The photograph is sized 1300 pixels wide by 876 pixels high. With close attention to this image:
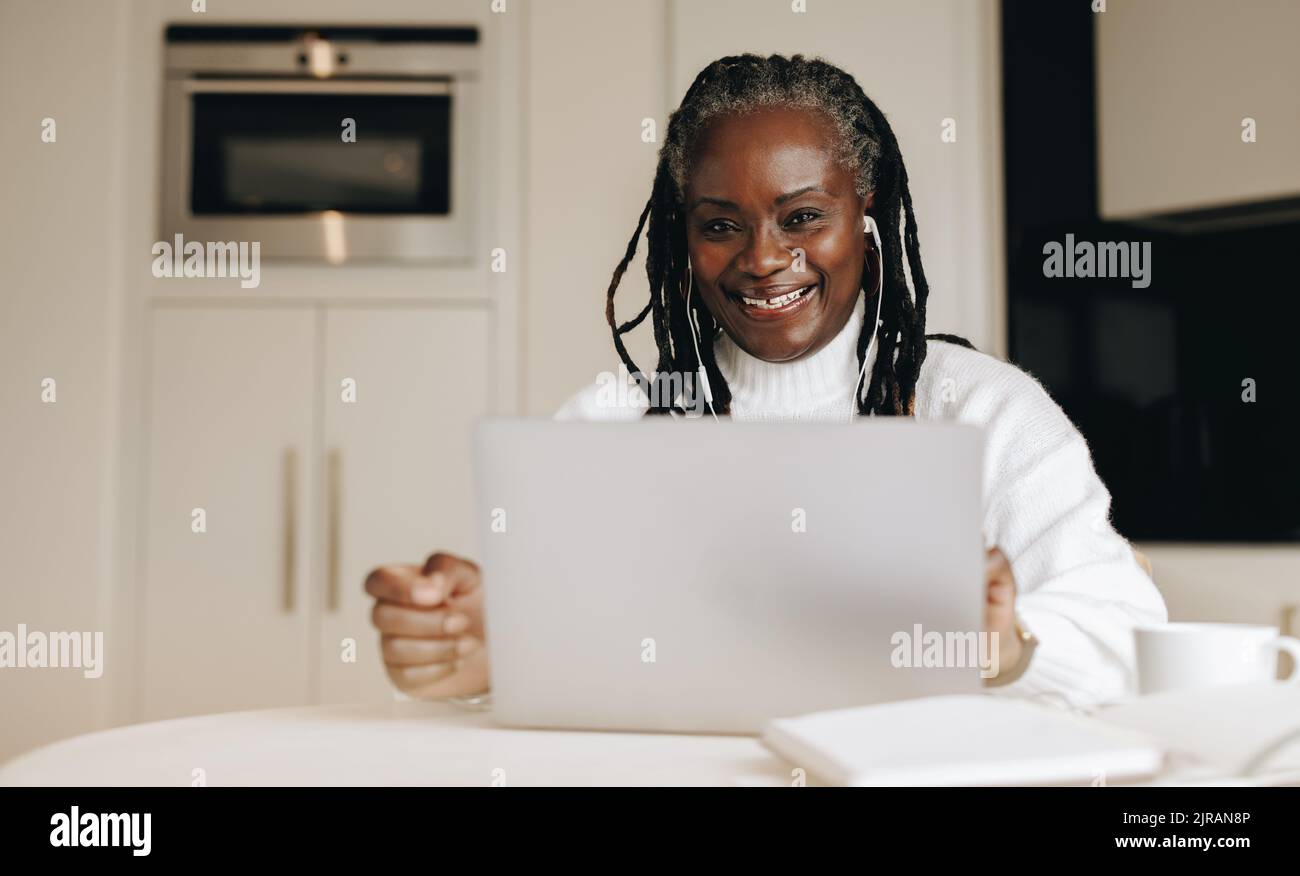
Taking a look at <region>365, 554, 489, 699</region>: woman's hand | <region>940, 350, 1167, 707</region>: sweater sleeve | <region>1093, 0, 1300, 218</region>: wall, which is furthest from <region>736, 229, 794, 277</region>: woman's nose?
<region>1093, 0, 1300, 218</region>: wall

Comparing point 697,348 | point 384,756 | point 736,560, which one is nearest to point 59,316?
point 697,348

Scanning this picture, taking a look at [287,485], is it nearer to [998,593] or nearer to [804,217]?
[804,217]

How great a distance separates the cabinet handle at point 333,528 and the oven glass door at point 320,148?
530mm

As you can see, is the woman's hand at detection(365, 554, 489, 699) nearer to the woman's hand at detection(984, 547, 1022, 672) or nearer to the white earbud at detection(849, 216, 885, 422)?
the woman's hand at detection(984, 547, 1022, 672)

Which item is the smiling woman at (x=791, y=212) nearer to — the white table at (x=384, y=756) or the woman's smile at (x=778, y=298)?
the woman's smile at (x=778, y=298)

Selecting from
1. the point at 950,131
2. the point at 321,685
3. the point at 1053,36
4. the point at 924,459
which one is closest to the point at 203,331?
the point at 321,685

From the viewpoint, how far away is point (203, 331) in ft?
7.57

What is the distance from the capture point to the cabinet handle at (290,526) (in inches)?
89.5

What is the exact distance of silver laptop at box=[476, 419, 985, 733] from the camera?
675mm

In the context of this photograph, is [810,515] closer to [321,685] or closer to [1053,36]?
[321,685]

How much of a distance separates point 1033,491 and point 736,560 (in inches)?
24.4

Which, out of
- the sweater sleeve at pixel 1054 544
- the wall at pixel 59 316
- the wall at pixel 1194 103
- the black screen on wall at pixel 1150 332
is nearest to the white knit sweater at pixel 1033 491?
the sweater sleeve at pixel 1054 544

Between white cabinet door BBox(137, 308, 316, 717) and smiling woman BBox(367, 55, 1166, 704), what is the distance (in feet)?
3.27

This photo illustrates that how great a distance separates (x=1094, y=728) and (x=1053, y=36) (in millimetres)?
2033
